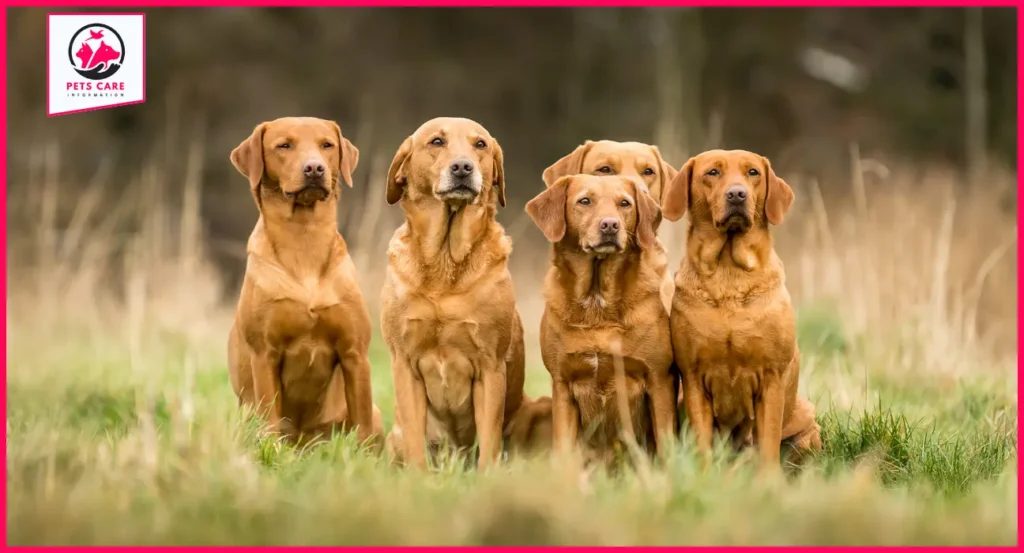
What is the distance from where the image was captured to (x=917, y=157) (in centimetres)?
1411

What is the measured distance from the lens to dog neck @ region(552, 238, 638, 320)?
5.11 m

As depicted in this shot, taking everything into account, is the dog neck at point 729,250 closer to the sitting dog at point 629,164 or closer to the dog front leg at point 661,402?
the dog front leg at point 661,402

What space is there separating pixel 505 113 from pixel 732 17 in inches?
143

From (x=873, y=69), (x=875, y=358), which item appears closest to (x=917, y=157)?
(x=873, y=69)

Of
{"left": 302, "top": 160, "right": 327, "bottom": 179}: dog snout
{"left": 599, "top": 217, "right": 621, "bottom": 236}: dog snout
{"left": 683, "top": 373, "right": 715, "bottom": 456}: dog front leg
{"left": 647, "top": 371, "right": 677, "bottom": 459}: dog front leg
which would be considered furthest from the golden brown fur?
{"left": 302, "top": 160, "right": 327, "bottom": 179}: dog snout

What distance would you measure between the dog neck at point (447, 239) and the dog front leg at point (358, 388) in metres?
0.56

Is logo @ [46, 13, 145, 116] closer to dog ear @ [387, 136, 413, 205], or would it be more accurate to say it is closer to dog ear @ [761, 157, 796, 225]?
dog ear @ [387, 136, 413, 205]

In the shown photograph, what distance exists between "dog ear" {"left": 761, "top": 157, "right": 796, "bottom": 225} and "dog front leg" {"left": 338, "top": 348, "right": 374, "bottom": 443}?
1.98m

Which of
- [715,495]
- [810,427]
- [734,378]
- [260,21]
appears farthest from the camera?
[260,21]

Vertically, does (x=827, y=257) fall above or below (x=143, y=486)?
above

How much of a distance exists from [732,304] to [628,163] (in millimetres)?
1211

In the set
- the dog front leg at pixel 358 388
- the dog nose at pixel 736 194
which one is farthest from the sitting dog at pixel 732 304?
the dog front leg at pixel 358 388

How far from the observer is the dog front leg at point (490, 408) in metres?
5.20

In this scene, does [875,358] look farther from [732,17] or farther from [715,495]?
[732,17]
